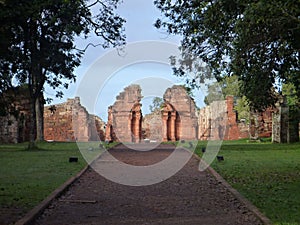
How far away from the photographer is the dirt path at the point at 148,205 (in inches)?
271

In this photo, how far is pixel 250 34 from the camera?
8672 mm

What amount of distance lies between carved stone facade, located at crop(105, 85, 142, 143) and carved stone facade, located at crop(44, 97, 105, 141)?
2.21 m

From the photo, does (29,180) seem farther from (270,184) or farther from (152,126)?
(152,126)

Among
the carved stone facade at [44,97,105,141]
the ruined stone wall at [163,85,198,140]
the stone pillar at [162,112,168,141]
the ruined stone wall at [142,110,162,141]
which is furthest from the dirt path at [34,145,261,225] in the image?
the ruined stone wall at [142,110,162,141]

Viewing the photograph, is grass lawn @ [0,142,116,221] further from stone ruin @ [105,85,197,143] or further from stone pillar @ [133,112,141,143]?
stone ruin @ [105,85,197,143]

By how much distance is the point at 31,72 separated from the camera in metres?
22.9

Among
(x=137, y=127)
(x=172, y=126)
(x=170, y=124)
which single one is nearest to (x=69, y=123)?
(x=137, y=127)

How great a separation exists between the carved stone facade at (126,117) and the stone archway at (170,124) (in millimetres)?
2211

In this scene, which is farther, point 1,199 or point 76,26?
point 76,26

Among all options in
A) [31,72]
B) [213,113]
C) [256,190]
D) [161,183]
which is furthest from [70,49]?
[213,113]

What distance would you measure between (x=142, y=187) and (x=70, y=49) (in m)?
13.7

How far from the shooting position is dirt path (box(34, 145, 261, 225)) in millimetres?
6883

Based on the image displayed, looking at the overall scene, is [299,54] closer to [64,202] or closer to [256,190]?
[256,190]

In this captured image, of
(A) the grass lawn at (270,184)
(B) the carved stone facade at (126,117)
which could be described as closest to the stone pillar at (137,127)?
(B) the carved stone facade at (126,117)
